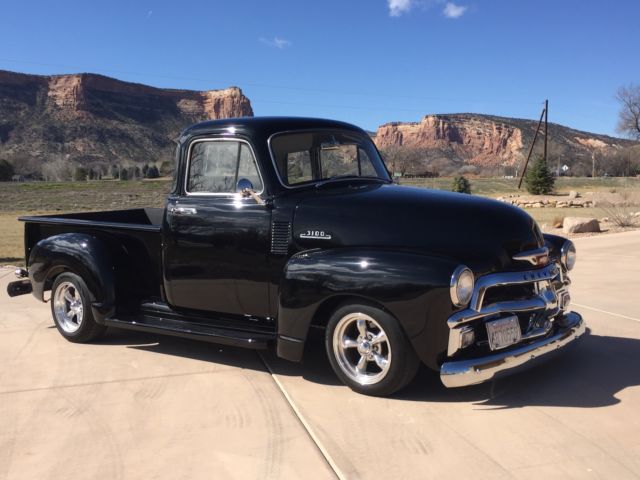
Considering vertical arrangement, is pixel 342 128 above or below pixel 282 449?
above

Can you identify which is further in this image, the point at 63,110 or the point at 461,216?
the point at 63,110

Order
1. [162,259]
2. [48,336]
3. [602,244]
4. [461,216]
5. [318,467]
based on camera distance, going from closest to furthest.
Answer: [318,467], [461,216], [162,259], [48,336], [602,244]

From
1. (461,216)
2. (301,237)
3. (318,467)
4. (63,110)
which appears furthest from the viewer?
(63,110)

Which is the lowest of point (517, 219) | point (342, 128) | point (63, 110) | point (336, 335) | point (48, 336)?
point (48, 336)

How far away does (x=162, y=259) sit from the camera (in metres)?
5.21

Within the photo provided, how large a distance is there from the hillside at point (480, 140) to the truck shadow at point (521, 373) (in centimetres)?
7817

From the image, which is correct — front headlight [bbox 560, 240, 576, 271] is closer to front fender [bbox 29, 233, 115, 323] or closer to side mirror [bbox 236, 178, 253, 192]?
side mirror [bbox 236, 178, 253, 192]

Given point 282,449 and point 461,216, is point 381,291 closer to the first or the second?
point 461,216

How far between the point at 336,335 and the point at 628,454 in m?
1.81

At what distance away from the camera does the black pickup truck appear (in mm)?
3801

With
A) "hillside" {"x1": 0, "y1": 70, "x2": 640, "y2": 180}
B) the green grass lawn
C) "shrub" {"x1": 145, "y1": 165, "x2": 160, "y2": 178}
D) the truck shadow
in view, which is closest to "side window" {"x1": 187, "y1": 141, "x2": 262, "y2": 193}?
the truck shadow

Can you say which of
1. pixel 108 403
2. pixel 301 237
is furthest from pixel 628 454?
pixel 108 403

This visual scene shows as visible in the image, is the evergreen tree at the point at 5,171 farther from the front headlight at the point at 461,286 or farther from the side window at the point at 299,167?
the front headlight at the point at 461,286

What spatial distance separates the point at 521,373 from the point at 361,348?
1.30m
